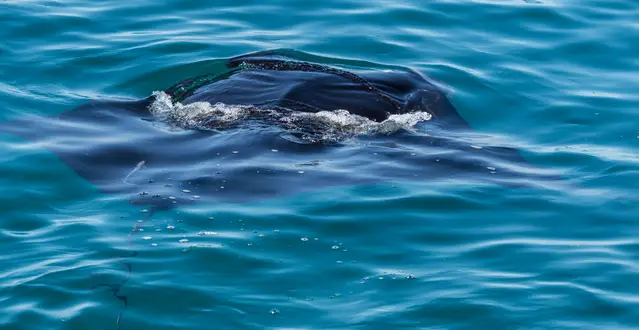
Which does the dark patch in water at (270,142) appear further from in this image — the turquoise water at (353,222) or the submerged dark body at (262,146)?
the turquoise water at (353,222)

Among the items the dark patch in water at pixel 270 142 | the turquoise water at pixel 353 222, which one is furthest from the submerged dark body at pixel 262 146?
the turquoise water at pixel 353 222

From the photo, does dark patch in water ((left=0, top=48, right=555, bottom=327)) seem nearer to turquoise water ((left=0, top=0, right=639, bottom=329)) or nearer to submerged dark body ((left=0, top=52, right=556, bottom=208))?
submerged dark body ((left=0, top=52, right=556, bottom=208))

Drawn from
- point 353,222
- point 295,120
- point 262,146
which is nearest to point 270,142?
point 262,146

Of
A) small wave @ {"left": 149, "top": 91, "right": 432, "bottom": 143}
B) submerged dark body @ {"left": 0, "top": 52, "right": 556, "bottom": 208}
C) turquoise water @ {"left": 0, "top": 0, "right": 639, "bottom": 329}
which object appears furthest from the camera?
small wave @ {"left": 149, "top": 91, "right": 432, "bottom": 143}

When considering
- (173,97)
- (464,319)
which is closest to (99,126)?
(173,97)

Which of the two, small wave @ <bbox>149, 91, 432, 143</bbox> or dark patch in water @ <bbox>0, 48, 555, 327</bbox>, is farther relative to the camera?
small wave @ <bbox>149, 91, 432, 143</bbox>

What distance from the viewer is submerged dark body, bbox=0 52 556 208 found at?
851 centimetres

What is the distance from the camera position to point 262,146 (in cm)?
908

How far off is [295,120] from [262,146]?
0.53 metres

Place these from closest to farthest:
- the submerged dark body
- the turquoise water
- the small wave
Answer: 1. the turquoise water
2. the submerged dark body
3. the small wave

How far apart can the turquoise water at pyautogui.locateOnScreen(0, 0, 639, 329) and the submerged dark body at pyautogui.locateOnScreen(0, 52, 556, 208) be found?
14 centimetres

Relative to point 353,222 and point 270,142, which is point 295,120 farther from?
point 353,222

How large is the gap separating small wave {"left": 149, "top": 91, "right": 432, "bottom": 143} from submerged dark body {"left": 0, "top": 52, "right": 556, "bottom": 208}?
0.11 m

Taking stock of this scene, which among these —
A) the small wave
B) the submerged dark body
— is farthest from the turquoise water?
the small wave
